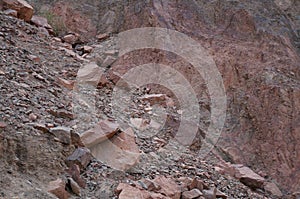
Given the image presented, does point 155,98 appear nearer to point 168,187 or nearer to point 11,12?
point 168,187

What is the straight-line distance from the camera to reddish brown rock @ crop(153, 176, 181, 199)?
10.1 ft

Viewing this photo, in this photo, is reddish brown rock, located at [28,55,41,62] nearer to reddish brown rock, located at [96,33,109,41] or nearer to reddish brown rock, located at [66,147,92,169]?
reddish brown rock, located at [66,147,92,169]

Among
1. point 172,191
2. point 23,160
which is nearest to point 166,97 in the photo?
point 172,191

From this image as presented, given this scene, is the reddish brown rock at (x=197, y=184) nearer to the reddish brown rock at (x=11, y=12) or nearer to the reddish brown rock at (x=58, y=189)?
the reddish brown rock at (x=58, y=189)

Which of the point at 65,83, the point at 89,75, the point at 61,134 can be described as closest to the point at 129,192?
the point at 61,134

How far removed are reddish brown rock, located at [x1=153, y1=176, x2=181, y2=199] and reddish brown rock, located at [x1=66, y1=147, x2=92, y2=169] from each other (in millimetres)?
563

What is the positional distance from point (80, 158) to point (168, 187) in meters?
0.72

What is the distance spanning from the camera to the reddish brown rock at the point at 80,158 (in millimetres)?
2910

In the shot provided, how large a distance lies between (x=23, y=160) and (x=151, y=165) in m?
1.14

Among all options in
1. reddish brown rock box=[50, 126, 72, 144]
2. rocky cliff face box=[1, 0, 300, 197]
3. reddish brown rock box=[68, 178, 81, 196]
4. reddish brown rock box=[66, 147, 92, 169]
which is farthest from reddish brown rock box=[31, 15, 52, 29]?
reddish brown rock box=[68, 178, 81, 196]

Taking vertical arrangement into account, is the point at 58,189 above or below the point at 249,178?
above

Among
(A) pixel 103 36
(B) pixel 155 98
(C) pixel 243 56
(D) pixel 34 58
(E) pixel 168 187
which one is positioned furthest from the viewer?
(A) pixel 103 36

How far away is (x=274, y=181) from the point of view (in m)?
4.27

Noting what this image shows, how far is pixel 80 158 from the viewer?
297cm
